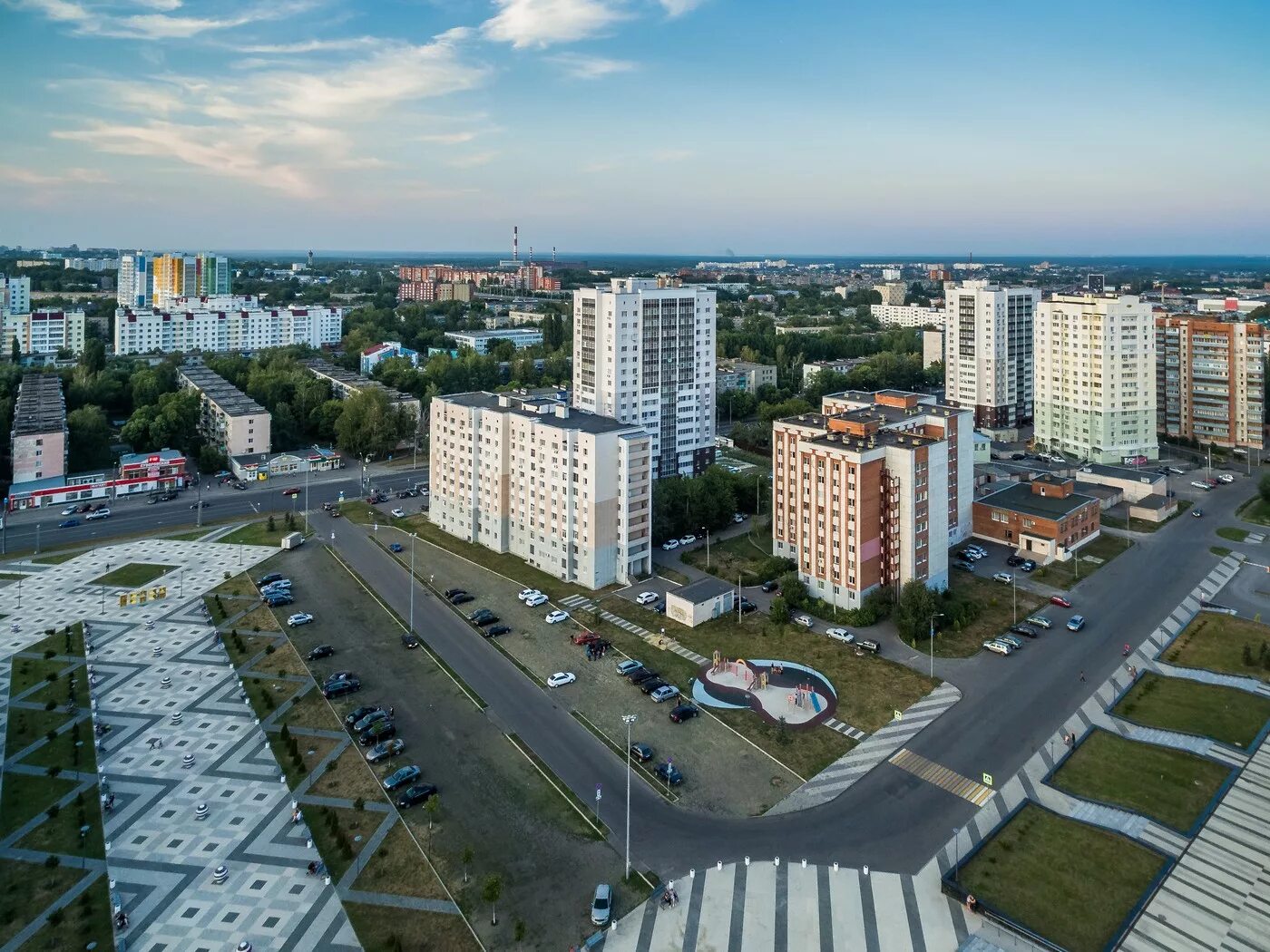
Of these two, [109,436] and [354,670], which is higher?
[109,436]

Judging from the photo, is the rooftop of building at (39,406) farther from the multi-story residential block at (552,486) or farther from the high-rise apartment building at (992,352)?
the high-rise apartment building at (992,352)

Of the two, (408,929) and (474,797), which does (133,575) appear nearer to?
(474,797)

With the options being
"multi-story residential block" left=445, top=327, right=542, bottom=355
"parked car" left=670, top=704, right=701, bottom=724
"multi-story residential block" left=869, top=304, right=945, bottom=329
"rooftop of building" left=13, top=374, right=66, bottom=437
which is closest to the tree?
Answer: "parked car" left=670, top=704, right=701, bottom=724

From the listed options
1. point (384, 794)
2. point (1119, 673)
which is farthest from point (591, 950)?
point (1119, 673)

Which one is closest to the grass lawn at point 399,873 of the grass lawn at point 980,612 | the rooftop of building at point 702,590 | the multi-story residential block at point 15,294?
the rooftop of building at point 702,590

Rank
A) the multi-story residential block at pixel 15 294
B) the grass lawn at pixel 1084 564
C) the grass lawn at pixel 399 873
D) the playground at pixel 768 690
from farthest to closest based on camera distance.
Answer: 1. the multi-story residential block at pixel 15 294
2. the grass lawn at pixel 1084 564
3. the playground at pixel 768 690
4. the grass lawn at pixel 399 873

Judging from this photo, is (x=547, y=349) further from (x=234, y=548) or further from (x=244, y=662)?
(x=244, y=662)

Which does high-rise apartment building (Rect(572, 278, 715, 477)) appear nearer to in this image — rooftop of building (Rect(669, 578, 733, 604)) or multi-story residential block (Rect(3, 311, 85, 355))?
rooftop of building (Rect(669, 578, 733, 604))
